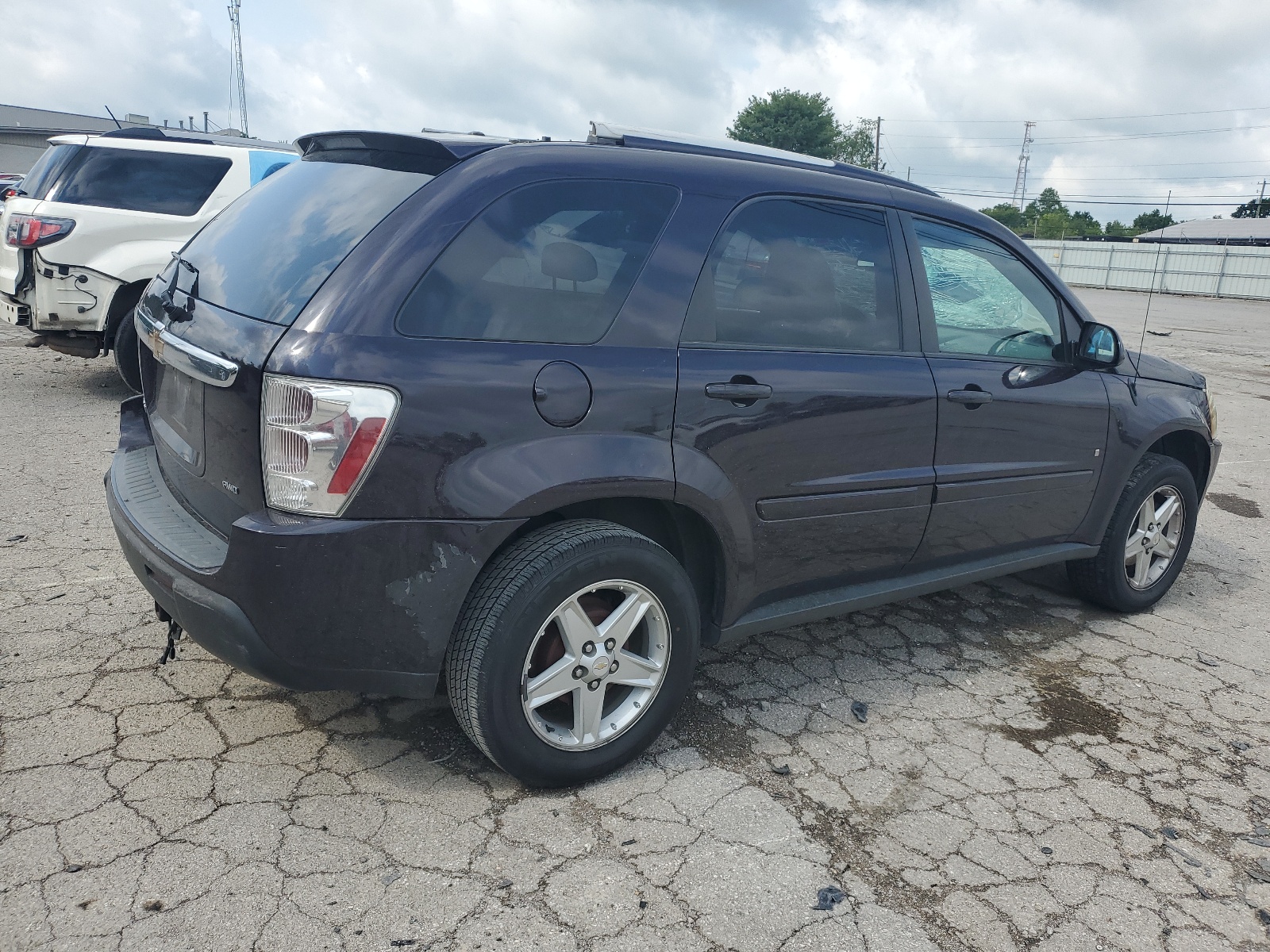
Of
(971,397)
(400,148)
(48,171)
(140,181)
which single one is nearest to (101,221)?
(140,181)

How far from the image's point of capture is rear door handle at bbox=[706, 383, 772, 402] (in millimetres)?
2812

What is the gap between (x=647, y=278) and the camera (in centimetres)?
276

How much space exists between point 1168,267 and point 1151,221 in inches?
1806

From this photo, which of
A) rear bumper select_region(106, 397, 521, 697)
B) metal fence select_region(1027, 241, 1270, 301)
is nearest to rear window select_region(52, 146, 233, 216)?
rear bumper select_region(106, 397, 521, 697)

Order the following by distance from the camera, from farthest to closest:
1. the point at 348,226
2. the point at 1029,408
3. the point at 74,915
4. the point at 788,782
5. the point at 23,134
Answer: the point at 23,134
the point at 1029,408
the point at 788,782
the point at 348,226
the point at 74,915

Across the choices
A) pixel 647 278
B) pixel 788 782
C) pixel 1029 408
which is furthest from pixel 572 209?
pixel 1029 408

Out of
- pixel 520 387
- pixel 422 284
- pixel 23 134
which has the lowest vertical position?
pixel 520 387

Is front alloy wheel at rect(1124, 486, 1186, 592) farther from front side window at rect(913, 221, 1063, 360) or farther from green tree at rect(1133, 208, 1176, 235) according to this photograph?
green tree at rect(1133, 208, 1176, 235)

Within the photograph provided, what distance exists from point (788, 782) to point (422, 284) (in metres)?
1.78

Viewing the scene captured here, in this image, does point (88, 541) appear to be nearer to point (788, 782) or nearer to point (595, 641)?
point (595, 641)

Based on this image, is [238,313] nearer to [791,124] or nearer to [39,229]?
[39,229]

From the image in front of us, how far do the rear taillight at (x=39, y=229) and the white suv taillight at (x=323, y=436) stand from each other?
6115 mm

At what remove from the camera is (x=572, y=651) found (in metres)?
2.67

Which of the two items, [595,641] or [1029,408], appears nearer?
[595,641]
